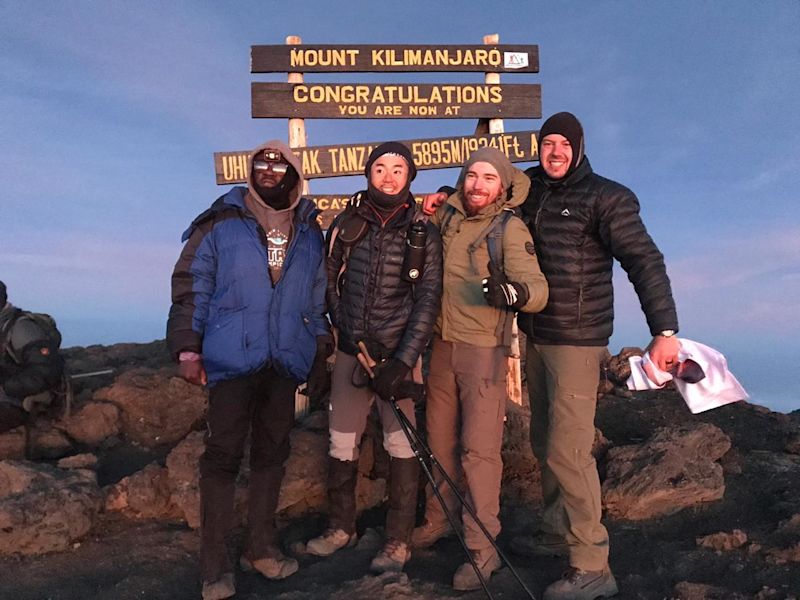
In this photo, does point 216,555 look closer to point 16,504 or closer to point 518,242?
point 16,504

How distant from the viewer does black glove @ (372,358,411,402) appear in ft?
14.2

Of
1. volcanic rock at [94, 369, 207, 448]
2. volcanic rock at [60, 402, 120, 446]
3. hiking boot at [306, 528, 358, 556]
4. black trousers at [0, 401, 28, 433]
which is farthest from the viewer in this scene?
volcanic rock at [94, 369, 207, 448]

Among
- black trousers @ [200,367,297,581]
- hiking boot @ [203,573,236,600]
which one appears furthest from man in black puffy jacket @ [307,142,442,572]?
hiking boot @ [203,573,236,600]

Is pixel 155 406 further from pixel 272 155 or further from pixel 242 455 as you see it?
pixel 272 155

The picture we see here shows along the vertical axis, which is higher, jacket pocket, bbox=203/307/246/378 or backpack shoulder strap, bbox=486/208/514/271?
backpack shoulder strap, bbox=486/208/514/271

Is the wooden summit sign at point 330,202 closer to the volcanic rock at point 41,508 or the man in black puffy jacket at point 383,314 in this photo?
the man in black puffy jacket at point 383,314

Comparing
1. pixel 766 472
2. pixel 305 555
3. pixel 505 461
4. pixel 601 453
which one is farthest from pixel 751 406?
pixel 305 555

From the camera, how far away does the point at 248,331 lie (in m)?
4.24

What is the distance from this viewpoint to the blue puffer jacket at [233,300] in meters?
4.21

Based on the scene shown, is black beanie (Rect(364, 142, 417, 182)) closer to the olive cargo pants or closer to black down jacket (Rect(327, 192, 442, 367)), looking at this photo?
black down jacket (Rect(327, 192, 442, 367))

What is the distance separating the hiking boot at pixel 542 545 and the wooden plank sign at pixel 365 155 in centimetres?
502

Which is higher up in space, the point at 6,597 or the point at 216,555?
the point at 216,555

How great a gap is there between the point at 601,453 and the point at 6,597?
5732 millimetres

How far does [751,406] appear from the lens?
8945mm
